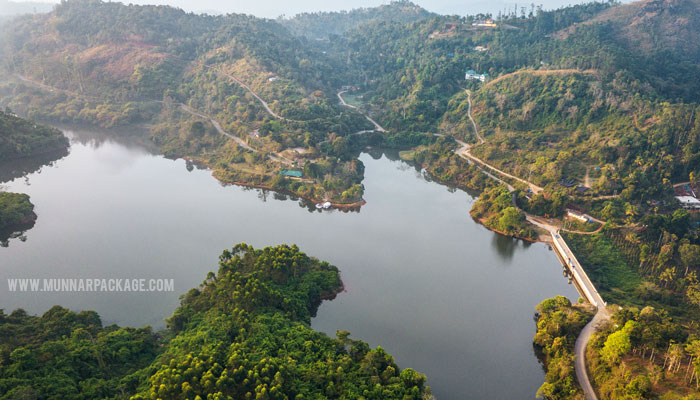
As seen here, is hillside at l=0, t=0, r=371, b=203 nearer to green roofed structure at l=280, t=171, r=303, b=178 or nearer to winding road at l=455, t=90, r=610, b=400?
green roofed structure at l=280, t=171, r=303, b=178

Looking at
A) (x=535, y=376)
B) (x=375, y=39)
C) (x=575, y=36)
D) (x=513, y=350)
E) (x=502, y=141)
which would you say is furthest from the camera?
(x=375, y=39)

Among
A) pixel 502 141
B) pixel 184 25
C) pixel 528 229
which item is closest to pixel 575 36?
pixel 502 141

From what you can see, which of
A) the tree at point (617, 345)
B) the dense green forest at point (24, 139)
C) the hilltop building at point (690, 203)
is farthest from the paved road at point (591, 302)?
the dense green forest at point (24, 139)

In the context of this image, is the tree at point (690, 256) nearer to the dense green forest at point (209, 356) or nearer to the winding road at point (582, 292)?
the winding road at point (582, 292)

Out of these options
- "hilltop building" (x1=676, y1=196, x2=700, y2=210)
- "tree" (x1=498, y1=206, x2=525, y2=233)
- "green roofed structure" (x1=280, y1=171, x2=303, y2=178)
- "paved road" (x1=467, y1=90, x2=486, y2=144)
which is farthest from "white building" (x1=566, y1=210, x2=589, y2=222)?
"green roofed structure" (x1=280, y1=171, x2=303, y2=178)

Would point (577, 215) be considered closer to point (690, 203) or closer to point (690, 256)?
point (690, 256)

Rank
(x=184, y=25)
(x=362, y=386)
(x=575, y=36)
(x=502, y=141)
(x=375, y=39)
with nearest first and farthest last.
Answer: (x=362, y=386)
(x=502, y=141)
(x=575, y=36)
(x=184, y=25)
(x=375, y=39)

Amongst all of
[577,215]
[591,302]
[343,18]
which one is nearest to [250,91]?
[577,215]

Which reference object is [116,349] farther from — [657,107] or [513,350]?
[657,107]
